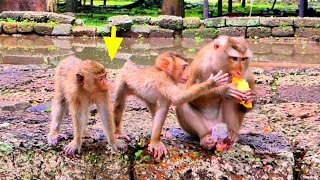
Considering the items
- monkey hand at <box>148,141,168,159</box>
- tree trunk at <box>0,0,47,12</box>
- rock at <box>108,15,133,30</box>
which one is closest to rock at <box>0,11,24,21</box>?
tree trunk at <box>0,0,47,12</box>

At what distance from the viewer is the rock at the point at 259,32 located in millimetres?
17953

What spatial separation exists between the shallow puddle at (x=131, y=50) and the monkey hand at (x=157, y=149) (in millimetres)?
7349

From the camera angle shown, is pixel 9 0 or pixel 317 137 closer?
pixel 317 137

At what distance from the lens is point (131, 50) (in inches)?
581

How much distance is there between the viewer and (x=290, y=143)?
392 centimetres

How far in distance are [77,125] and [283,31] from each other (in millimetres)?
15150

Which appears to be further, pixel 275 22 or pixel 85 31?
pixel 275 22

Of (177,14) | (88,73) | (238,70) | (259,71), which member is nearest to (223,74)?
(238,70)

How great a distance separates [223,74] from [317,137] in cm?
90

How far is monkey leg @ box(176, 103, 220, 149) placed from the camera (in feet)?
12.7

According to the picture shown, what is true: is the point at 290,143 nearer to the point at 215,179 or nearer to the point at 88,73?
the point at 215,179

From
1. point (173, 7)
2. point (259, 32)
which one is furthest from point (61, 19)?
point (259, 32)

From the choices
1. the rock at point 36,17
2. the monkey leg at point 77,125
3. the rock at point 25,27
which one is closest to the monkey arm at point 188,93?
the monkey leg at point 77,125

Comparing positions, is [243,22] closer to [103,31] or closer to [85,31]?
[103,31]
